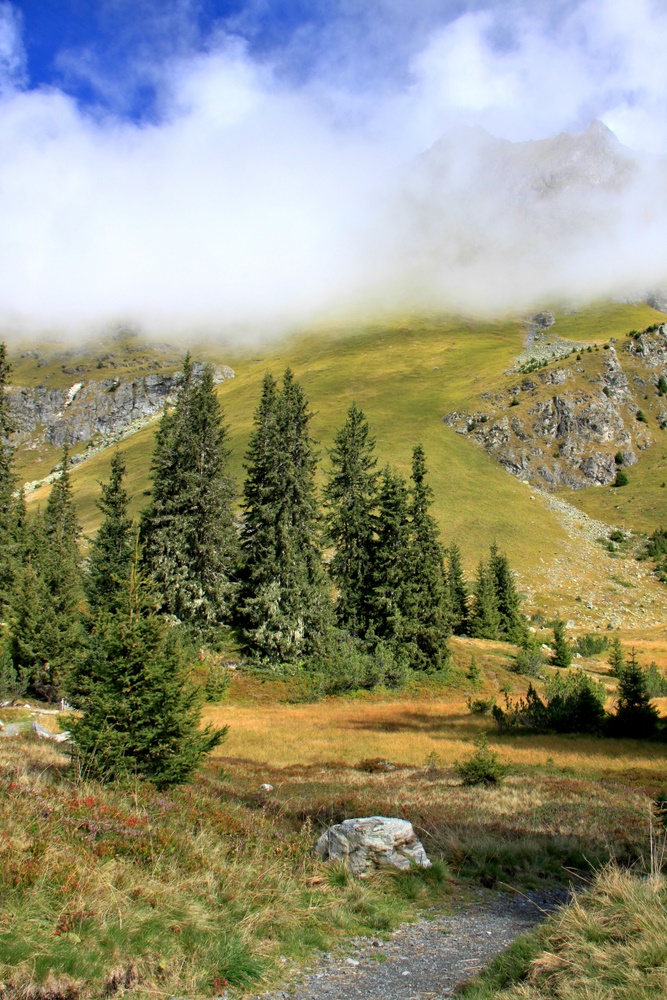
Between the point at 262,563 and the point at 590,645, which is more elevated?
the point at 262,563

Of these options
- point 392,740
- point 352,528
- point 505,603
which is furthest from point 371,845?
point 505,603

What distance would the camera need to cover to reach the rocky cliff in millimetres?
131875

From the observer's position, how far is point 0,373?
120 feet

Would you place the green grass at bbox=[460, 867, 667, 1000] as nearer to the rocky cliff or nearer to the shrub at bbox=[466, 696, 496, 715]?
the shrub at bbox=[466, 696, 496, 715]

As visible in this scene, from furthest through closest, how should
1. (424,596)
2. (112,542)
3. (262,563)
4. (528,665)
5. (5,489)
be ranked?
(528,665) < (424,596) < (112,542) < (262,563) < (5,489)

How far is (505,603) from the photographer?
6712 cm

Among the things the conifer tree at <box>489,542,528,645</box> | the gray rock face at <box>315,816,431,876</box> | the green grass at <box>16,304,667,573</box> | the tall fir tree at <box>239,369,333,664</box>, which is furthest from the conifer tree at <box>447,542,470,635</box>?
the gray rock face at <box>315,816,431,876</box>

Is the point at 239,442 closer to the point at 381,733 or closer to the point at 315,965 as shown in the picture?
the point at 381,733

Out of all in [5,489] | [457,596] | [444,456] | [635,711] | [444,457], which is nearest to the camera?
[635,711]

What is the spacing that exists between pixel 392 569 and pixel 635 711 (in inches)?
844

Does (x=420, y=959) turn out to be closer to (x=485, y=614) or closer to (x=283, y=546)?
(x=283, y=546)

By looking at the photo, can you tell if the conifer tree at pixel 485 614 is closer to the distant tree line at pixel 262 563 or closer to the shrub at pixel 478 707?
the distant tree line at pixel 262 563

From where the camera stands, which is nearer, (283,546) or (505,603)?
(283,546)

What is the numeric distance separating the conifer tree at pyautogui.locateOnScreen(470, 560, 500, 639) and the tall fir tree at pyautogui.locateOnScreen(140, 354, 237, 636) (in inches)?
1218
